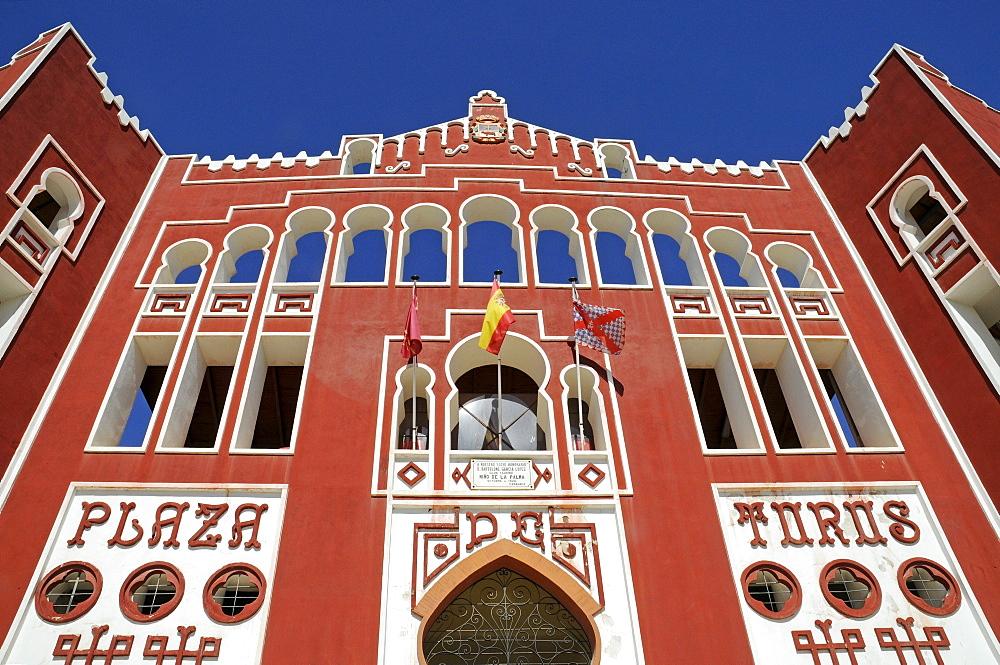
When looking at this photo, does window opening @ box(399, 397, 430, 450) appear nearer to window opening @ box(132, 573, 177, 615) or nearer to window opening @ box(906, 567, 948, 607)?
window opening @ box(132, 573, 177, 615)

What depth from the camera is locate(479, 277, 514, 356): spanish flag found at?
14023 mm

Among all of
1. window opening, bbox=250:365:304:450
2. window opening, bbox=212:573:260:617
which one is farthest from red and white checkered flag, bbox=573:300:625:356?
window opening, bbox=212:573:260:617

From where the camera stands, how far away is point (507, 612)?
1197 centimetres

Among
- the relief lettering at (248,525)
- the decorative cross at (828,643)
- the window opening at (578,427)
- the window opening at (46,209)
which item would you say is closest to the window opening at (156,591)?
the relief lettering at (248,525)

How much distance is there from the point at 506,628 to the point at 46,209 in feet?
39.2

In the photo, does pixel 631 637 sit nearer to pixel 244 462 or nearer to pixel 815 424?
pixel 815 424

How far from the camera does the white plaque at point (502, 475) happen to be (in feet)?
42.3

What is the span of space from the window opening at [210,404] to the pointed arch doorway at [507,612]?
670 centimetres

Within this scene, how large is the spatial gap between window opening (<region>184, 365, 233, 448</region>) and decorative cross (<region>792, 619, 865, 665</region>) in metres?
11.2

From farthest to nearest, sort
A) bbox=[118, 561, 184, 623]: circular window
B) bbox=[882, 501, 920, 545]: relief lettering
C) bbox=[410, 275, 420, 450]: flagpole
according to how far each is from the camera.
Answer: bbox=[410, 275, 420, 450]: flagpole → bbox=[882, 501, 920, 545]: relief lettering → bbox=[118, 561, 184, 623]: circular window

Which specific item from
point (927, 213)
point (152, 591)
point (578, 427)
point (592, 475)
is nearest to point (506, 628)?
point (592, 475)

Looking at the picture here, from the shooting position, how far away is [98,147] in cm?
1666

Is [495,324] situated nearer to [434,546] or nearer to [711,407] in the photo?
[434,546]

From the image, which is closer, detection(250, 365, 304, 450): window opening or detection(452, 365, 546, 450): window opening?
detection(452, 365, 546, 450): window opening
